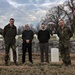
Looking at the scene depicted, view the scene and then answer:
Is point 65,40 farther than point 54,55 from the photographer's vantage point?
No

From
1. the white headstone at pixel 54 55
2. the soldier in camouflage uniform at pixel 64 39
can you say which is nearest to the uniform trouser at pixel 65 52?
the soldier in camouflage uniform at pixel 64 39

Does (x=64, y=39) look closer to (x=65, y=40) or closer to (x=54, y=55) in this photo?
(x=65, y=40)

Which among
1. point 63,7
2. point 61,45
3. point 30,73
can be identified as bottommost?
point 30,73

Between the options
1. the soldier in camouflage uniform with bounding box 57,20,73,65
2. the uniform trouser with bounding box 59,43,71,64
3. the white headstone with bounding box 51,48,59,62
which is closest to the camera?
the soldier in camouflage uniform with bounding box 57,20,73,65

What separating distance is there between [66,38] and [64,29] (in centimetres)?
41

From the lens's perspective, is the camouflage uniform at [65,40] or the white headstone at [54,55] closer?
the camouflage uniform at [65,40]

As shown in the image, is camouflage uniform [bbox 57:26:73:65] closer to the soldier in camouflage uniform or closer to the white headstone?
the soldier in camouflage uniform

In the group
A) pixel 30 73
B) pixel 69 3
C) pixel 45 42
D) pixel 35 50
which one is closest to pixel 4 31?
pixel 45 42

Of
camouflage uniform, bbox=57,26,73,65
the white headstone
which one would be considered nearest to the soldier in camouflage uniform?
camouflage uniform, bbox=57,26,73,65

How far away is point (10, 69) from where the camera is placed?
11.7 metres

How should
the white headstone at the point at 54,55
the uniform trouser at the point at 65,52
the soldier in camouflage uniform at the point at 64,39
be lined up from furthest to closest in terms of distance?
the white headstone at the point at 54,55 → the uniform trouser at the point at 65,52 → the soldier in camouflage uniform at the point at 64,39

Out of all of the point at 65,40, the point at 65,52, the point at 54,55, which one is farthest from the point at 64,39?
the point at 54,55

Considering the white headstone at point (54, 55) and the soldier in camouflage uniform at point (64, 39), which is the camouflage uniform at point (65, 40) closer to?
the soldier in camouflage uniform at point (64, 39)

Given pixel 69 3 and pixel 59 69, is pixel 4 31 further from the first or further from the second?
pixel 69 3
